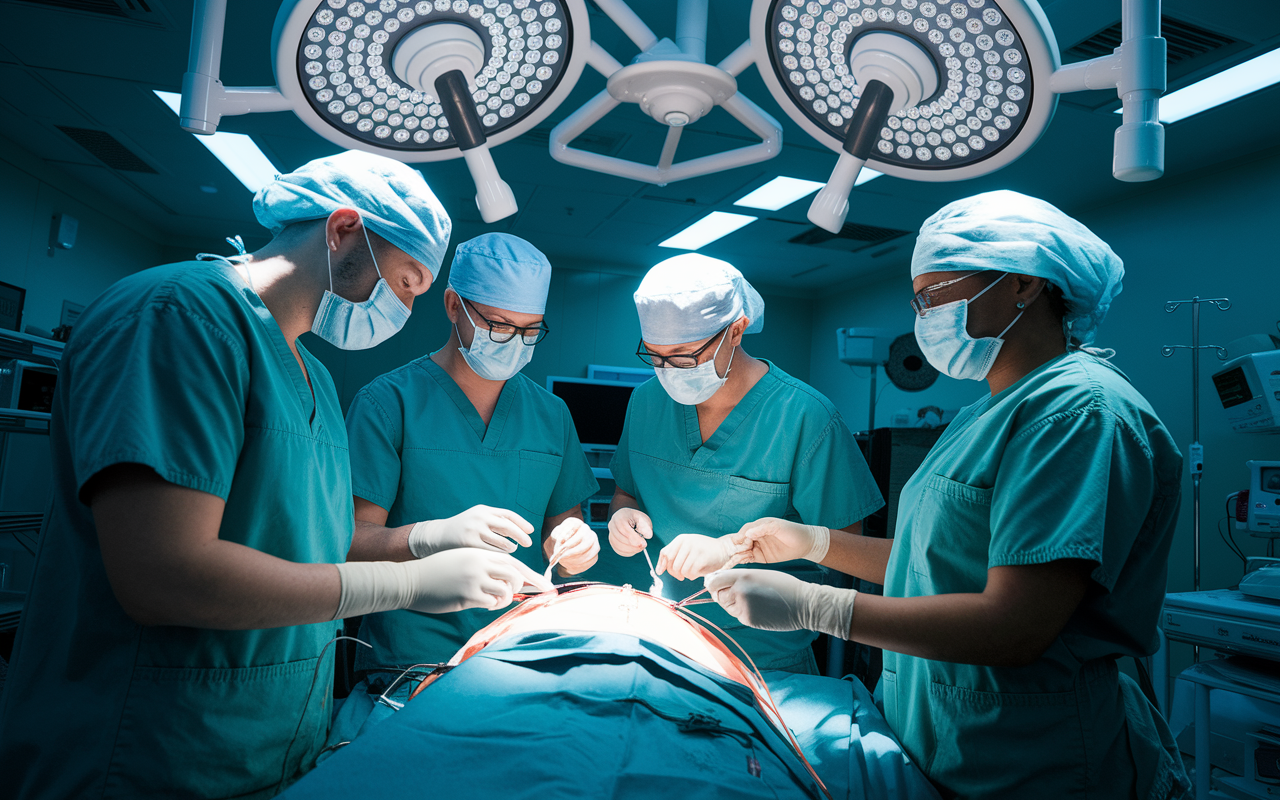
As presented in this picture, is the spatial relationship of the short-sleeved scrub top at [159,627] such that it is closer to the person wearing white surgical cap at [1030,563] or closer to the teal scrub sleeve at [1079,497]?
the person wearing white surgical cap at [1030,563]

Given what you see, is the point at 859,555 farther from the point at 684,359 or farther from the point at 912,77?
the point at 912,77

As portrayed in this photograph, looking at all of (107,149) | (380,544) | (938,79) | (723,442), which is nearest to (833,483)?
(723,442)

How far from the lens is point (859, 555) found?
64.1 inches

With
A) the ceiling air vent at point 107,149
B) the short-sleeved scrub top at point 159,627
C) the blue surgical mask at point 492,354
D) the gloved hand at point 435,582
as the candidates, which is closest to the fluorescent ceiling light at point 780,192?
the blue surgical mask at point 492,354

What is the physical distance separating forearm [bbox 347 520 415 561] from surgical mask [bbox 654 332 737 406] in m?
0.72

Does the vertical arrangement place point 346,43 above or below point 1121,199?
below

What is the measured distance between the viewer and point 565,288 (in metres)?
6.89

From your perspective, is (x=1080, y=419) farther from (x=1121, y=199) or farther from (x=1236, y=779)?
(x=1121, y=199)

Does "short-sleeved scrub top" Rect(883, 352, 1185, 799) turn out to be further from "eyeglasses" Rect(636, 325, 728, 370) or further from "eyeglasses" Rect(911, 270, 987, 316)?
"eyeglasses" Rect(636, 325, 728, 370)

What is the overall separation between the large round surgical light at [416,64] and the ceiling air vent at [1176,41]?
2.81 meters

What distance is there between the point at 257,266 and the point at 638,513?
41.6 inches

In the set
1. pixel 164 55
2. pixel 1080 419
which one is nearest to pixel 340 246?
pixel 1080 419

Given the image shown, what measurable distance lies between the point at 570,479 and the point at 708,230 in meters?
4.04

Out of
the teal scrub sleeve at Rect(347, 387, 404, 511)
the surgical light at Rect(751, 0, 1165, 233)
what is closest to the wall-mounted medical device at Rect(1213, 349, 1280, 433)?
the surgical light at Rect(751, 0, 1165, 233)
